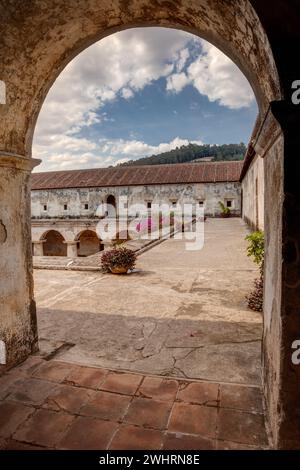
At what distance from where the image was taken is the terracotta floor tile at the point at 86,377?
269 cm

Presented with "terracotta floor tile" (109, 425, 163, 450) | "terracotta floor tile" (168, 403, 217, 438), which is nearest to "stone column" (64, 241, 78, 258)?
"terracotta floor tile" (168, 403, 217, 438)

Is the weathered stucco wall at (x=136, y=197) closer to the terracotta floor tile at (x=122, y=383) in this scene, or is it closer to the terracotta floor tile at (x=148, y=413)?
the terracotta floor tile at (x=122, y=383)

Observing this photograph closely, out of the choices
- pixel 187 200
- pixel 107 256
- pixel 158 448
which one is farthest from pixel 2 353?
pixel 187 200

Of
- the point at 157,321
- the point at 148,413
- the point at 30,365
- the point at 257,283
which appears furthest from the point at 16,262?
the point at 257,283

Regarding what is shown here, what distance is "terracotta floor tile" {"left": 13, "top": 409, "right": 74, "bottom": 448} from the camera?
2051 millimetres

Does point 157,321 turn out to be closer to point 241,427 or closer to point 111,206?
point 241,427

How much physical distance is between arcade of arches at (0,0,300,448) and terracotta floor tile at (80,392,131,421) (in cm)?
106

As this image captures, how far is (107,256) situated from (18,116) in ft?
15.6

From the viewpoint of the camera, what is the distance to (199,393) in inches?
100.0

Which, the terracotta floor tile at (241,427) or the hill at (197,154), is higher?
the hill at (197,154)

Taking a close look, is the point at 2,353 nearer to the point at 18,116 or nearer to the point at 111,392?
the point at 111,392

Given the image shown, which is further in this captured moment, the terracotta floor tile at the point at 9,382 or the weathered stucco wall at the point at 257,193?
the weathered stucco wall at the point at 257,193

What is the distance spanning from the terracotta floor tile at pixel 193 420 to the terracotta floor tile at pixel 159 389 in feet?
0.46

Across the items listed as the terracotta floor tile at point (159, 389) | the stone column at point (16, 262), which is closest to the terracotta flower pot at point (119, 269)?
the stone column at point (16, 262)
